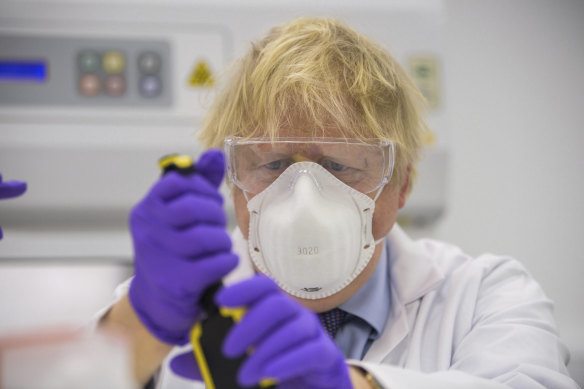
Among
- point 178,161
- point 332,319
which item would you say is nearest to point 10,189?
point 178,161

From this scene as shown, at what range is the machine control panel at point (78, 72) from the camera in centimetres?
155

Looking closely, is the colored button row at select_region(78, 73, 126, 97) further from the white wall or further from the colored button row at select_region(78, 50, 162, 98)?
the white wall

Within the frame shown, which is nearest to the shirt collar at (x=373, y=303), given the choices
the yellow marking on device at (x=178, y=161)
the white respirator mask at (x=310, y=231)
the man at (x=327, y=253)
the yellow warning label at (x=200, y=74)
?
the man at (x=327, y=253)

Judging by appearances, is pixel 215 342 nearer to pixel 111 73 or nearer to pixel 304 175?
pixel 304 175

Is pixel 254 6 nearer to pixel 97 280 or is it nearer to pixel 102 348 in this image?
pixel 97 280

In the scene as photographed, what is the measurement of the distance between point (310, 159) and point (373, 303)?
1.13 feet

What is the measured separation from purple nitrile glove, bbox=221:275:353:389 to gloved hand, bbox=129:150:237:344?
0.04 meters

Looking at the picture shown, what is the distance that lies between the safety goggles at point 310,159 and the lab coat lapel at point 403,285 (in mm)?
272

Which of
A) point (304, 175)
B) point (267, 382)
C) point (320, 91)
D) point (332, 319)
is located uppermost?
point (320, 91)

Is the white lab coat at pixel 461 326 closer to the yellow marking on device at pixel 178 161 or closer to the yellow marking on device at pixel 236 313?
the yellow marking on device at pixel 236 313

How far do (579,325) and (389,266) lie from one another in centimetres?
108

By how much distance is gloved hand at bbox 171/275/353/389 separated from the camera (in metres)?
0.64

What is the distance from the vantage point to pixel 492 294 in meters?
1.21

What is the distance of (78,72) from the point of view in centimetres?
157
